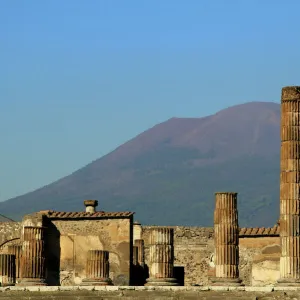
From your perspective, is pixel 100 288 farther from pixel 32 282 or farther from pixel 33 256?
pixel 33 256

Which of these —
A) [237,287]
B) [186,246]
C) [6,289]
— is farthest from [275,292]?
[186,246]

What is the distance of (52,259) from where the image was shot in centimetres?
4094

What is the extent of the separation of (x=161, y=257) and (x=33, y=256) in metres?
3.52

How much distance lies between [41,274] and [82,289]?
3.90 metres

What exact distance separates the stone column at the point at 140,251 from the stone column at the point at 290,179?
28.5 ft

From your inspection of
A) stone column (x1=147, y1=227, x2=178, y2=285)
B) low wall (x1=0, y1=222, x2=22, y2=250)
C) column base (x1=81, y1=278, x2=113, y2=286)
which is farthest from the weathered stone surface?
low wall (x1=0, y1=222, x2=22, y2=250)

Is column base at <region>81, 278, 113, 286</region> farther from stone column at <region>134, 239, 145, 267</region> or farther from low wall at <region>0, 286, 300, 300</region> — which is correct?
stone column at <region>134, 239, 145, 267</region>

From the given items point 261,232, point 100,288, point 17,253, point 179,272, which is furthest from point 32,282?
point 261,232

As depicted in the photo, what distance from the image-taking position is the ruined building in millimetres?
35438

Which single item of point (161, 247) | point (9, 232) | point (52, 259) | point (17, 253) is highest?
point (9, 232)

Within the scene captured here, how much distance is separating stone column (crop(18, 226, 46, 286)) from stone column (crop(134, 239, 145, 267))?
484cm

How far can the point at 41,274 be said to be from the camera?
3841 centimetres

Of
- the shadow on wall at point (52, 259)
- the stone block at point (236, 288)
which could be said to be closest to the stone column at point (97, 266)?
the shadow on wall at point (52, 259)

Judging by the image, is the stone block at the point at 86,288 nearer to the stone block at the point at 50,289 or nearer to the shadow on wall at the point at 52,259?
the stone block at the point at 50,289
